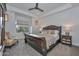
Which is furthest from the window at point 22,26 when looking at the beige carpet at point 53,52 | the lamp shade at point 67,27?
the lamp shade at point 67,27

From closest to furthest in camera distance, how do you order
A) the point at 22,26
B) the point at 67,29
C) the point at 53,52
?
1. the point at 53,52
2. the point at 22,26
3. the point at 67,29

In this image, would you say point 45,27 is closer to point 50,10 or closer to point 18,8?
point 50,10

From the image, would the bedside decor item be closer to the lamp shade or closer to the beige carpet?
the lamp shade

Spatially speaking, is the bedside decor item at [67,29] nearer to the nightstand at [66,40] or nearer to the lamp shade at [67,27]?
the lamp shade at [67,27]

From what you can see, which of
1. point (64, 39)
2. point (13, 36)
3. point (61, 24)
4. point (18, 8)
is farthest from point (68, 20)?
point (13, 36)

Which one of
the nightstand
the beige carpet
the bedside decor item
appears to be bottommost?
the beige carpet

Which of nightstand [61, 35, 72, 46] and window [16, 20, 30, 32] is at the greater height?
window [16, 20, 30, 32]

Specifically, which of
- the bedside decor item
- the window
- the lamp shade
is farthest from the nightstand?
the window

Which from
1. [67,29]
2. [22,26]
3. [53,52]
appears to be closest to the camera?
[53,52]

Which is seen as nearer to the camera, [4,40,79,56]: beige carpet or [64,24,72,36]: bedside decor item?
[4,40,79,56]: beige carpet

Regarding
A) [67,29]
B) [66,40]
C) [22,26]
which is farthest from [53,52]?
[22,26]

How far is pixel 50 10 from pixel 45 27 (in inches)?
30.2

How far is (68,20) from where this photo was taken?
14.8ft

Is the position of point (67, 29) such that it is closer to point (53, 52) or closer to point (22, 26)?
point (53, 52)
